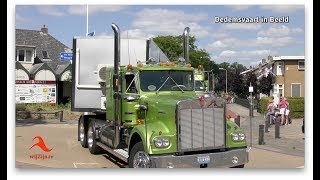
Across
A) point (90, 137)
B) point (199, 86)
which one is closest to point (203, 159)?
point (199, 86)

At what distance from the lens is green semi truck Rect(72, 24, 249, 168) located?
8.12m

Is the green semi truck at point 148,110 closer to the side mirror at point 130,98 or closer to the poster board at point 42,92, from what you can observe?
the side mirror at point 130,98

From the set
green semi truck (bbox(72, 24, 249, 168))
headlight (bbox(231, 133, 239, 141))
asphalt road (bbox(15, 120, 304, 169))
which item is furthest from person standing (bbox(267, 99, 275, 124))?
headlight (bbox(231, 133, 239, 141))

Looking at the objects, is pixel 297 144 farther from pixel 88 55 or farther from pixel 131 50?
pixel 88 55

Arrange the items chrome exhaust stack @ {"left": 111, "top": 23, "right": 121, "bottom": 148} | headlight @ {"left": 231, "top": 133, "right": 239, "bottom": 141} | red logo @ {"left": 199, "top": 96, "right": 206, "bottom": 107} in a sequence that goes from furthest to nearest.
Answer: chrome exhaust stack @ {"left": 111, "top": 23, "right": 121, "bottom": 148}, headlight @ {"left": 231, "top": 133, "right": 239, "bottom": 141}, red logo @ {"left": 199, "top": 96, "right": 206, "bottom": 107}

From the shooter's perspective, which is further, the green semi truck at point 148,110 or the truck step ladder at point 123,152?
the truck step ladder at point 123,152

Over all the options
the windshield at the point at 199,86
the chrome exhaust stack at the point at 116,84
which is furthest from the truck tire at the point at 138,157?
the windshield at the point at 199,86

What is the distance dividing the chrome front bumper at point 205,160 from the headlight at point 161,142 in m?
0.21

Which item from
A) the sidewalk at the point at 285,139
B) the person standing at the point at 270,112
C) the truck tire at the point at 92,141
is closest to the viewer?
the truck tire at the point at 92,141

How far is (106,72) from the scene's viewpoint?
10.6m

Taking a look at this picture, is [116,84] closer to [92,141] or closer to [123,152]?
[123,152]

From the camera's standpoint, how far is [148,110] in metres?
8.95

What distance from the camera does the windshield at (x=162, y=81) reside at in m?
9.30

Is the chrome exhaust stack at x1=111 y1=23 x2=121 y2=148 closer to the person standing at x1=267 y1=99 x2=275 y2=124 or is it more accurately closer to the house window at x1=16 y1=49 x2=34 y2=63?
the house window at x1=16 y1=49 x2=34 y2=63
